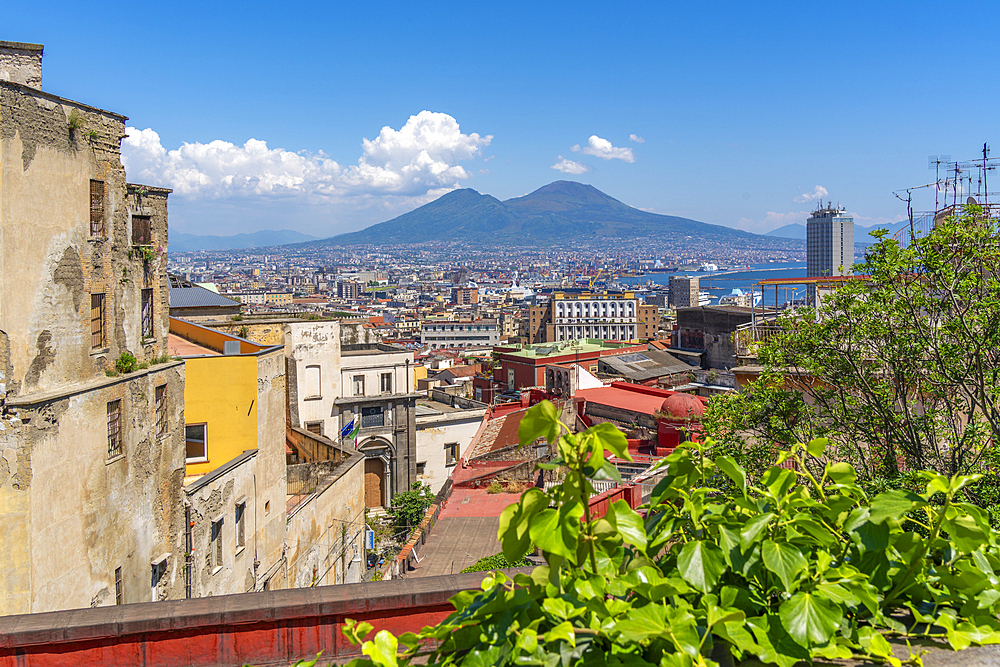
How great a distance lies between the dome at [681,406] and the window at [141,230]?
15.6m

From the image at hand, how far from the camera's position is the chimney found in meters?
11.4

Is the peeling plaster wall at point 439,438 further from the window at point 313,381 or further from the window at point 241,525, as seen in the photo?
the window at point 241,525

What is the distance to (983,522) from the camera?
276 centimetres

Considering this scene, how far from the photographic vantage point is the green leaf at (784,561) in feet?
7.97

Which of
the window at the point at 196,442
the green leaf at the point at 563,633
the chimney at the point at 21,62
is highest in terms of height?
the chimney at the point at 21,62

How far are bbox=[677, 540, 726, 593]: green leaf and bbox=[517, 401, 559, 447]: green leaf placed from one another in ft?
2.27

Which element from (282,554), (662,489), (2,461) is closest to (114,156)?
(2,461)

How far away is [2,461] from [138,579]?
414 centimetres

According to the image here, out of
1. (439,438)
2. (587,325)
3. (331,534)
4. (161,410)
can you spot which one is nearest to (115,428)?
(161,410)

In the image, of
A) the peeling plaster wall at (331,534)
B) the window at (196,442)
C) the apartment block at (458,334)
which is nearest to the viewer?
the window at (196,442)

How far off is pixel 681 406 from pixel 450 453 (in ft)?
70.8

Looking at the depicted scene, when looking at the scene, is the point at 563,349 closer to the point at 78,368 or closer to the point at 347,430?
the point at 347,430

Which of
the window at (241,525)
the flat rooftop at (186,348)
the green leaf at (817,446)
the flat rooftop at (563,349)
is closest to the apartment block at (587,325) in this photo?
the flat rooftop at (563,349)

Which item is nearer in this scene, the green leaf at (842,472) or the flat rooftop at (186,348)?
the green leaf at (842,472)
